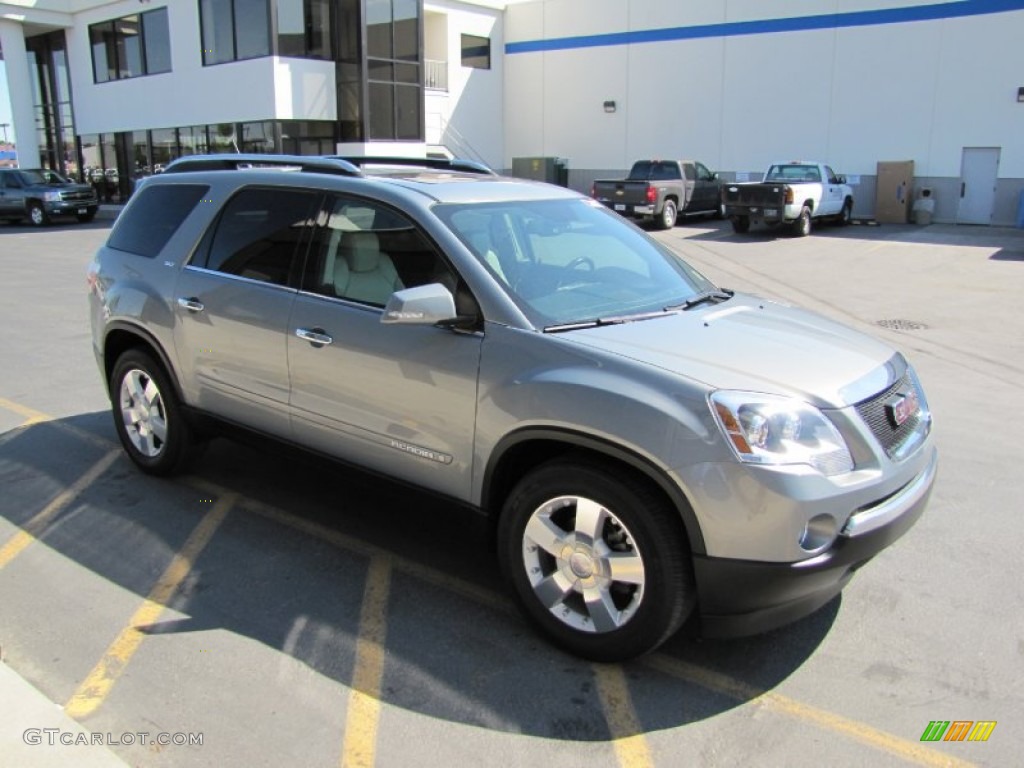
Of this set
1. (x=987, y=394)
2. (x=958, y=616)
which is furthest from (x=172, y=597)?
(x=987, y=394)

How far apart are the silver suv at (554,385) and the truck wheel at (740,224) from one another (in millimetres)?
18966

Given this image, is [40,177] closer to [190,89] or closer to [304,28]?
[190,89]

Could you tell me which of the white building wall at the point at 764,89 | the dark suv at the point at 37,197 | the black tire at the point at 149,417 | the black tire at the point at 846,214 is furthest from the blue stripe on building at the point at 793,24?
the black tire at the point at 149,417

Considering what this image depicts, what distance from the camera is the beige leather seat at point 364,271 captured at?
3.86 m

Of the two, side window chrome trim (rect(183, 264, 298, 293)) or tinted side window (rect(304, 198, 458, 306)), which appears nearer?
tinted side window (rect(304, 198, 458, 306))

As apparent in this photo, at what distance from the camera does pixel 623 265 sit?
165 inches

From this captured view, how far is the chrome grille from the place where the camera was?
3135 millimetres

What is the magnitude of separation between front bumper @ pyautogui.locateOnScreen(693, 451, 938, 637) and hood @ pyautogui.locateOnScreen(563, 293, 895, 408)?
470mm

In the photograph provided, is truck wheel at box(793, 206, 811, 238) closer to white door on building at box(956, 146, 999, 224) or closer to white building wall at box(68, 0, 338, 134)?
white door on building at box(956, 146, 999, 224)

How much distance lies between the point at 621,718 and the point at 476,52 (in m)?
33.2

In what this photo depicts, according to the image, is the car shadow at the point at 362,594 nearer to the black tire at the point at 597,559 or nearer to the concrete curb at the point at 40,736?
the black tire at the point at 597,559

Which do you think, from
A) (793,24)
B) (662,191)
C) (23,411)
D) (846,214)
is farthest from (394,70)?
(23,411)

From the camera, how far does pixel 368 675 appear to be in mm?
3213

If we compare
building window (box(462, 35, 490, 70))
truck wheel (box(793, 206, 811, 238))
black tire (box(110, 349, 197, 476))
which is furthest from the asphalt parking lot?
building window (box(462, 35, 490, 70))
